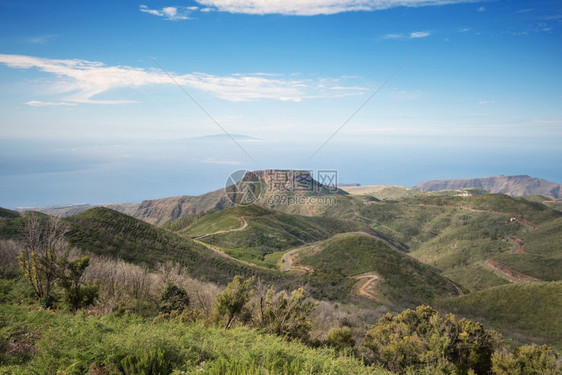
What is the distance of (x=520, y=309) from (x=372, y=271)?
24.2 metres

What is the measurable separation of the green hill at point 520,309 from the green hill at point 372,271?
272 inches

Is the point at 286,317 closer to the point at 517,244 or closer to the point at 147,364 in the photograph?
the point at 147,364

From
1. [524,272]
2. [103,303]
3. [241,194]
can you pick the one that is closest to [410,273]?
[524,272]

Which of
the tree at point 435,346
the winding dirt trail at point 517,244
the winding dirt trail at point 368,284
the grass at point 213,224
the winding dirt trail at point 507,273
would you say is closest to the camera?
the tree at point 435,346

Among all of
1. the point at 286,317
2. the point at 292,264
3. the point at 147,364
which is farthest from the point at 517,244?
the point at 147,364

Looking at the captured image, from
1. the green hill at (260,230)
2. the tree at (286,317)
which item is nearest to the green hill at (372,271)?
the green hill at (260,230)

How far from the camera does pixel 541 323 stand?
4403 centimetres

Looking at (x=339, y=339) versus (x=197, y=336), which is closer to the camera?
(x=197, y=336)

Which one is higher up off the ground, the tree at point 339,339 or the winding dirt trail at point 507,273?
the tree at point 339,339

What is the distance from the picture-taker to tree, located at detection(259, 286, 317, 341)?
18062mm

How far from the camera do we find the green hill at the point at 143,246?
49281 mm

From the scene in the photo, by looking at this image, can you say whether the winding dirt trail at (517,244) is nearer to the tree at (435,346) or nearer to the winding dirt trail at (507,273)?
the winding dirt trail at (507,273)

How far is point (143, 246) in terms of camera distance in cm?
5622

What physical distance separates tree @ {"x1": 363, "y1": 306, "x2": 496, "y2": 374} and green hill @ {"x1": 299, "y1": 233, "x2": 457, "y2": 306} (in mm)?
29669
